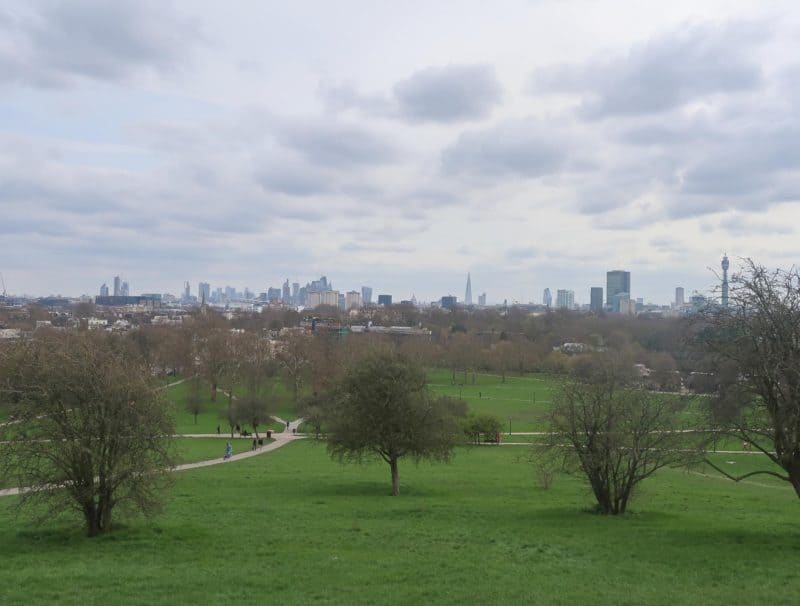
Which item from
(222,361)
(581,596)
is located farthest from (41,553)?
(222,361)

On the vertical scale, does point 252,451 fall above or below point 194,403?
below

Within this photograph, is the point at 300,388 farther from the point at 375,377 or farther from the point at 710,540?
the point at 710,540

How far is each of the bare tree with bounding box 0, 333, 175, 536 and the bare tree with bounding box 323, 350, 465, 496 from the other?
10564mm

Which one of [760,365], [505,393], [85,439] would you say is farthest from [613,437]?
[505,393]

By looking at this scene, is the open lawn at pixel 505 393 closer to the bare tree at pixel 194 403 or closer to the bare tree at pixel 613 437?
the bare tree at pixel 194 403

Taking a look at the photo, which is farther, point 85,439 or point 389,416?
point 389,416

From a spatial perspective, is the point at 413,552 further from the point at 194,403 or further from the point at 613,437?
the point at 194,403

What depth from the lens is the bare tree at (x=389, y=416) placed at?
28250 mm

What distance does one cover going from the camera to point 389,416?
28.2 meters

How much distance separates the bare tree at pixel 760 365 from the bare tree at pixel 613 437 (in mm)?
3250

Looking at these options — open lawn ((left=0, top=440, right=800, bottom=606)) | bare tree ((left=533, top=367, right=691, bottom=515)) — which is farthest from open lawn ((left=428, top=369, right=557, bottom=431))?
open lawn ((left=0, top=440, right=800, bottom=606))

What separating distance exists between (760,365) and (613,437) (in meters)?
5.50

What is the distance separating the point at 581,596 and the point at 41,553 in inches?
494

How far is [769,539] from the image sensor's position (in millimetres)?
18703
